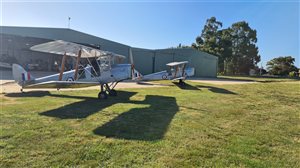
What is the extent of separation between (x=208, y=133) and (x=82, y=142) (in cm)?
264

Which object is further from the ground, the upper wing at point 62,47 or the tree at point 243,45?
the tree at point 243,45

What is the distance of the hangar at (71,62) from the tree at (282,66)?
86.3 ft

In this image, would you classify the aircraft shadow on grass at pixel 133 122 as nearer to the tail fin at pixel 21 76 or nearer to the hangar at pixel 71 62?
the tail fin at pixel 21 76

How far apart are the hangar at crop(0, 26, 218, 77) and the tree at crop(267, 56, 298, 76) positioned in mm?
26318

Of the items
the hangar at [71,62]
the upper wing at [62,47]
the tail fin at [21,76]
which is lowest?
the tail fin at [21,76]

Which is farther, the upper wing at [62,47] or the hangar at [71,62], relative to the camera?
the hangar at [71,62]

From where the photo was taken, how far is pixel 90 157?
9.68 ft

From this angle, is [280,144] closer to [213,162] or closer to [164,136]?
[213,162]

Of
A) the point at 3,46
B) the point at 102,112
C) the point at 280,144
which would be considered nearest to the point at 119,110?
the point at 102,112

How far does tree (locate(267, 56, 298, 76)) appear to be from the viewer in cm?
5048

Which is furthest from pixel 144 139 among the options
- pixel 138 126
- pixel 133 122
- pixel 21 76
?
pixel 21 76

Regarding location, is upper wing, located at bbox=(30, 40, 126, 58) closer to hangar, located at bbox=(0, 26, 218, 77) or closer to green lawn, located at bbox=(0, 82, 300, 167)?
green lawn, located at bbox=(0, 82, 300, 167)

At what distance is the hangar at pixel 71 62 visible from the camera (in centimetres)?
2547

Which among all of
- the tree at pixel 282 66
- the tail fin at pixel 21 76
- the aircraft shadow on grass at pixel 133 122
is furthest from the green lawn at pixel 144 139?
the tree at pixel 282 66
